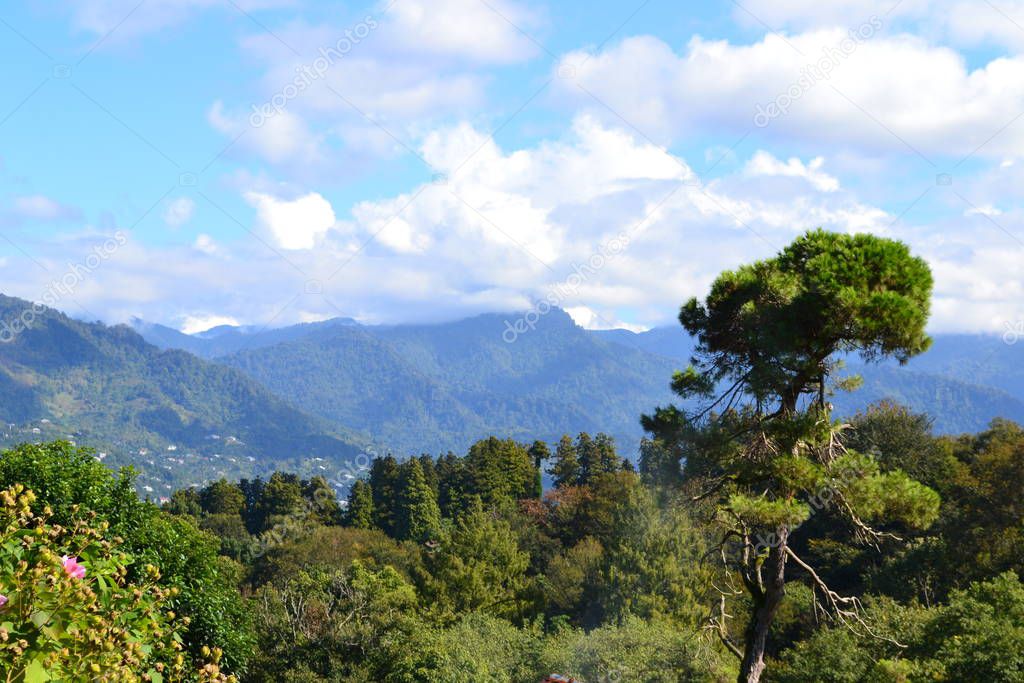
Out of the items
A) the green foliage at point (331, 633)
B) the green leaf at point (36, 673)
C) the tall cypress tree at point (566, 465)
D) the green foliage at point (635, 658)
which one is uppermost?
the tall cypress tree at point (566, 465)

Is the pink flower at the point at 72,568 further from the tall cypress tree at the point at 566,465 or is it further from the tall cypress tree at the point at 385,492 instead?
the tall cypress tree at the point at 385,492

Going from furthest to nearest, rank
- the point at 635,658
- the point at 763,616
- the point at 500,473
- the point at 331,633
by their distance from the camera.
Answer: the point at 500,473 → the point at 331,633 → the point at 635,658 → the point at 763,616

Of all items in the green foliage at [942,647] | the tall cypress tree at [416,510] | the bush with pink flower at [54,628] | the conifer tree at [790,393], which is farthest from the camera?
the tall cypress tree at [416,510]

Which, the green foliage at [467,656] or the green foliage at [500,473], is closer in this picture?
the green foliage at [467,656]

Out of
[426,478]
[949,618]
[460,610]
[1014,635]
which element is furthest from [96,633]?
[426,478]

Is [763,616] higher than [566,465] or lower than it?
lower

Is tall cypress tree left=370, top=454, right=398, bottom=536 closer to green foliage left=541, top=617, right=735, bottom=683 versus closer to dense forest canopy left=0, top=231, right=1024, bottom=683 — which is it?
dense forest canopy left=0, top=231, right=1024, bottom=683

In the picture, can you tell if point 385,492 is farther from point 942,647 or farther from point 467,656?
point 942,647

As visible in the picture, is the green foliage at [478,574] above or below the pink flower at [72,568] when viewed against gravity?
below

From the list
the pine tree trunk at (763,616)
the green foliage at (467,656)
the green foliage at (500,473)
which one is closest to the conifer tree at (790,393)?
the pine tree trunk at (763,616)

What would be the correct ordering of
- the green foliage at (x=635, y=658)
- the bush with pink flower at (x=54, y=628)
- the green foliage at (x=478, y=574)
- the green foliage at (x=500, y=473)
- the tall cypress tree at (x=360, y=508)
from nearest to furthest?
the bush with pink flower at (x=54, y=628) → the green foliage at (x=635, y=658) → the green foliage at (x=478, y=574) → the green foliage at (x=500, y=473) → the tall cypress tree at (x=360, y=508)

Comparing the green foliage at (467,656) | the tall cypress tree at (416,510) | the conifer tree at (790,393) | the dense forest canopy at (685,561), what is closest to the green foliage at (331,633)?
the dense forest canopy at (685,561)

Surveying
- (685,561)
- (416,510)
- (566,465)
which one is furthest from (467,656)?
(566,465)

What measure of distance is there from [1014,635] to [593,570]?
25.2 metres
